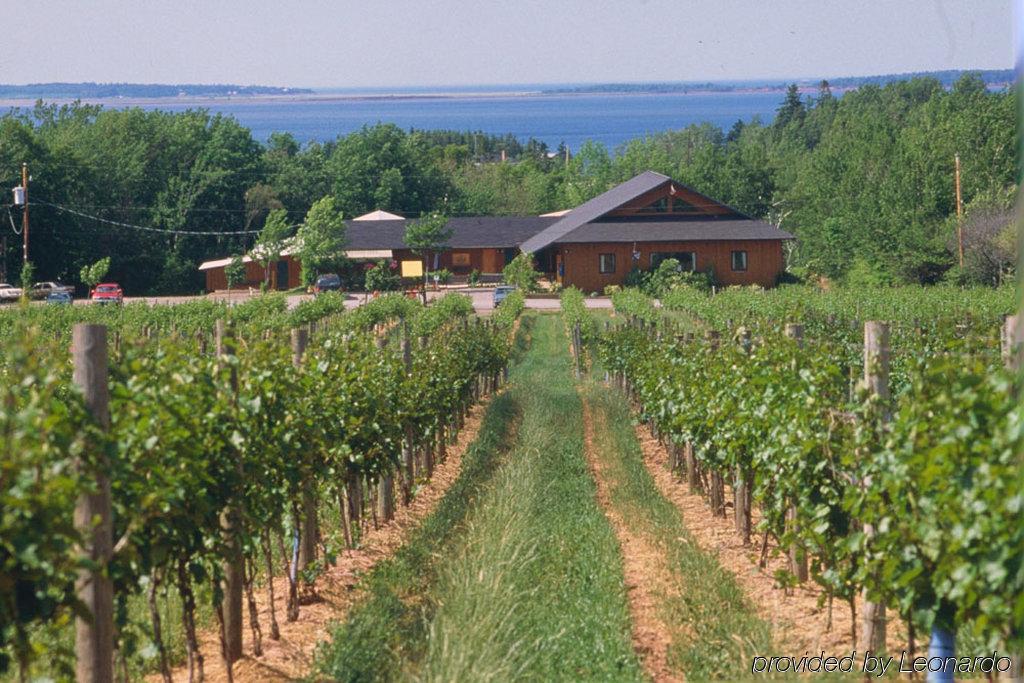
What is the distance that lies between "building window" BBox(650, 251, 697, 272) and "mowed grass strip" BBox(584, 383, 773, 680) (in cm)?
4103

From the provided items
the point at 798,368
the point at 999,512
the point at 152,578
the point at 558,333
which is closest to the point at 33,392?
the point at 152,578

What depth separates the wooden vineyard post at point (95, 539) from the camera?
4.99m

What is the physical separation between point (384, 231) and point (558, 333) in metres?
29.1

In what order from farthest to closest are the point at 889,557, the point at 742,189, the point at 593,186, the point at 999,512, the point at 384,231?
the point at 593,186, the point at 742,189, the point at 384,231, the point at 889,557, the point at 999,512

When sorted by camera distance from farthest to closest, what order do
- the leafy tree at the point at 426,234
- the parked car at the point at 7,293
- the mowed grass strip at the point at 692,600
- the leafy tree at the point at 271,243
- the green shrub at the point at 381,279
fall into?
the leafy tree at the point at 426,234
the leafy tree at the point at 271,243
the green shrub at the point at 381,279
the parked car at the point at 7,293
the mowed grass strip at the point at 692,600

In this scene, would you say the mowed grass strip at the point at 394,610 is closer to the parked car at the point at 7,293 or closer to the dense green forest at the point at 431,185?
the dense green forest at the point at 431,185

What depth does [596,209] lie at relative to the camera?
6016 cm

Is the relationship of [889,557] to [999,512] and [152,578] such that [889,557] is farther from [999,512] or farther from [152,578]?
[152,578]

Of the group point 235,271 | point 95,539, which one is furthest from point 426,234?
point 95,539

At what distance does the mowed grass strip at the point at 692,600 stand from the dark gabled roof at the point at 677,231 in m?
41.0

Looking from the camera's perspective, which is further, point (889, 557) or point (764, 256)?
point (764, 256)

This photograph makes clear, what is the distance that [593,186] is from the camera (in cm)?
8625

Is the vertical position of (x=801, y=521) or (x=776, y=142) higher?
(x=776, y=142)

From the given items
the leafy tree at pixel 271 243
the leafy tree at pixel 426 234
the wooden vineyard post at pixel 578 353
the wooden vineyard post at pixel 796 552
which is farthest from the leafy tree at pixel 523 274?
the wooden vineyard post at pixel 796 552
